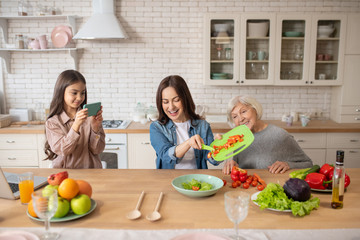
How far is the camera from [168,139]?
2.38 m

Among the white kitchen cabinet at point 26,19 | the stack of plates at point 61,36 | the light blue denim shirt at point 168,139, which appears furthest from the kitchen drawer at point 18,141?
the light blue denim shirt at point 168,139

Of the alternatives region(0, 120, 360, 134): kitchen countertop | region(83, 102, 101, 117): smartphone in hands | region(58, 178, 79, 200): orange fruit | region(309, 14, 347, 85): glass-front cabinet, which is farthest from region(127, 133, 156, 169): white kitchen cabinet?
region(58, 178, 79, 200): orange fruit

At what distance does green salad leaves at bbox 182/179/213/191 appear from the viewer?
168 cm

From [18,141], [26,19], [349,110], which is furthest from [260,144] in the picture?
[26,19]

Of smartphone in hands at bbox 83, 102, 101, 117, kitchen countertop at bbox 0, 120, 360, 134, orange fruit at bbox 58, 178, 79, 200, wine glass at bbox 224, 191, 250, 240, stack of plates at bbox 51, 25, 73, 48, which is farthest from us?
stack of plates at bbox 51, 25, 73, 48

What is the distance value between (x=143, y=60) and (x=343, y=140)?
2.68 m

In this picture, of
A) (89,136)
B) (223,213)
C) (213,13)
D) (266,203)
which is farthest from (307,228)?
(213,13)

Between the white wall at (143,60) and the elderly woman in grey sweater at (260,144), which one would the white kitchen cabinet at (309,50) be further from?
the elderly woman in grey sweater at (260,144)

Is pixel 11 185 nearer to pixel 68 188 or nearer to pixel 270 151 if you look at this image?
pixel 68 188

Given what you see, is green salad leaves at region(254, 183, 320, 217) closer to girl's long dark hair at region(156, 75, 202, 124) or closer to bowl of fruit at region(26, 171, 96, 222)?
bowl of fruit at region(26, 171, 96, 222)

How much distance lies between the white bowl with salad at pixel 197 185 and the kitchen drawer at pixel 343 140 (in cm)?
260

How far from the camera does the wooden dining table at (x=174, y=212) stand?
54.9 inches

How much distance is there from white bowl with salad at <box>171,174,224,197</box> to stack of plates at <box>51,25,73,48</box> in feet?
9.96

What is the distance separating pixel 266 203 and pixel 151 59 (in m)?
3.17
